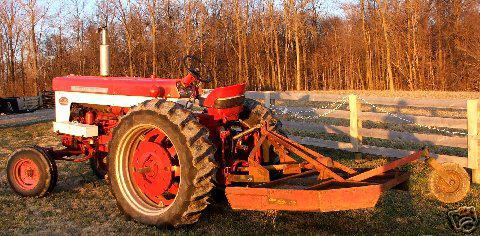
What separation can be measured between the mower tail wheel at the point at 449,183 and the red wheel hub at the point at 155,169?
255 centimetres

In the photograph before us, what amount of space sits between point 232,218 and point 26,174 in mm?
2952

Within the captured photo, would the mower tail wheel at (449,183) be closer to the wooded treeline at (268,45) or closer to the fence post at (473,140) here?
the fence post at (473,140)

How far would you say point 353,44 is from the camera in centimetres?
4844

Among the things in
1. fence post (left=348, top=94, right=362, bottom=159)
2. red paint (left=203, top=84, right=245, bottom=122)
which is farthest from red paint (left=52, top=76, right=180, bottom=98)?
fence post (left=348, top=94, right=362, bottom=159)

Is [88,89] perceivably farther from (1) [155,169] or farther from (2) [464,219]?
(2) [464,219]

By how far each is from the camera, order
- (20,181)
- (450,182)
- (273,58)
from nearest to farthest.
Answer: (450,182) → (20,181) → (273,58)

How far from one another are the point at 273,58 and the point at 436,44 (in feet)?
48.4

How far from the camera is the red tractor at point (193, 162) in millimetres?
4164

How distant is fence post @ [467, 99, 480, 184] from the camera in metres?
6.66

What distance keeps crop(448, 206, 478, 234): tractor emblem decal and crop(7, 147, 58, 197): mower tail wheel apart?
4738mm

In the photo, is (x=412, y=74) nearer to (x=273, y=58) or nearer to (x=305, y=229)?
(x=273, y=58)

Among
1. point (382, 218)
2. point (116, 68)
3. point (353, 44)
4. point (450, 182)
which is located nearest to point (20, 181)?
point (382, 218)

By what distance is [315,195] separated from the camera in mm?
3873

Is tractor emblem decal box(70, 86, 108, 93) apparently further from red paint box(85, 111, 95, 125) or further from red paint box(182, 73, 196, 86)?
red paint box(182, 73, 196, 86)
